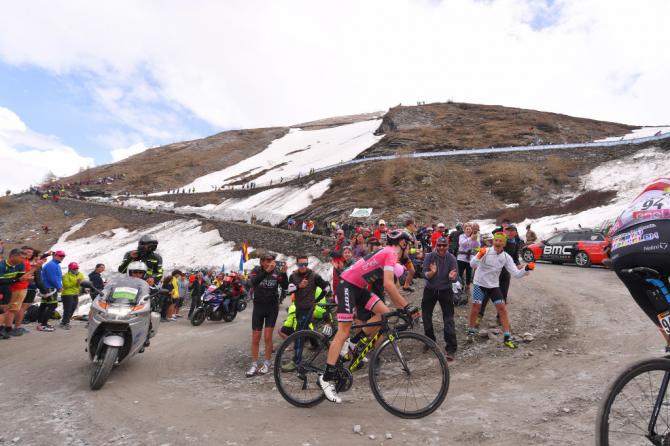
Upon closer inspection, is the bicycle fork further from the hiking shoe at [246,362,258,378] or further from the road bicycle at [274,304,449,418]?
the hiking shoe at [246,362,258,378]

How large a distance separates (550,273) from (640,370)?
12.9m

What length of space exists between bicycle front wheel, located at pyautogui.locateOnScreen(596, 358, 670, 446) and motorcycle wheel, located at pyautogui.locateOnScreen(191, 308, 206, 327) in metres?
11.7

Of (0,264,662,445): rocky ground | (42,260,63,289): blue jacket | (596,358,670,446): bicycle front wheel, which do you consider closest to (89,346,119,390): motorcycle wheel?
(0,264,662,445): rocky ground

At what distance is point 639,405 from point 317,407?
3.27m

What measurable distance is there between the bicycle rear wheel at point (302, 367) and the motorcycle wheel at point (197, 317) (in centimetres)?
847

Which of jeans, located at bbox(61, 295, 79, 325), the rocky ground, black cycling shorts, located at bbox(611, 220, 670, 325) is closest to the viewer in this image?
black cycling shorts, located at bbox(611, 220, 670, 325)

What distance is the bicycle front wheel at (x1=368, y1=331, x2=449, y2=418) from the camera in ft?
13.8

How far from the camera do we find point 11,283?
8586 mm

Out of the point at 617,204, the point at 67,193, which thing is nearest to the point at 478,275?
the point at 617,204

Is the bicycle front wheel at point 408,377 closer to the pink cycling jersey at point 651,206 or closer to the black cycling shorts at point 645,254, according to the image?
the black cycling shorts at point 645,254

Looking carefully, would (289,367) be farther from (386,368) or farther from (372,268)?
(372,268)

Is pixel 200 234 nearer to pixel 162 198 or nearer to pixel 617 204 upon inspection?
pixel 162 198

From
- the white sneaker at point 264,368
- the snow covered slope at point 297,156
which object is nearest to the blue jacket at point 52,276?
the white sneaker at point 264,368

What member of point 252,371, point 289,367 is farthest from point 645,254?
point 252,371
